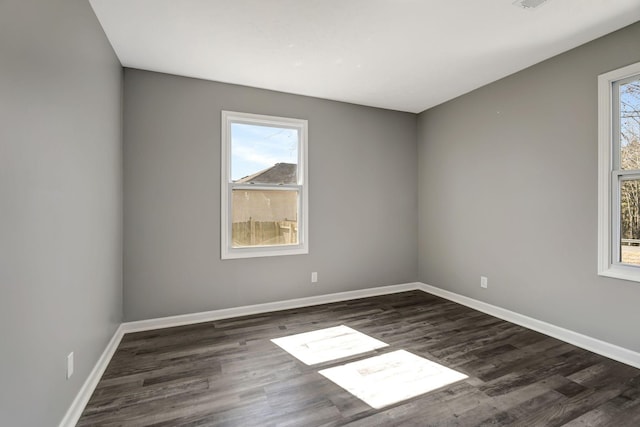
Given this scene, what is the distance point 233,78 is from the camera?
336 centimetres

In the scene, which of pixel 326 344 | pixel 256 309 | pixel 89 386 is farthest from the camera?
pixel 256 309

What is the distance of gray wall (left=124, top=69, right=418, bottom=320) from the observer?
3158mm

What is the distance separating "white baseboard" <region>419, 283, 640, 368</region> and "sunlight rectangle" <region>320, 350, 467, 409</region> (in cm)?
134

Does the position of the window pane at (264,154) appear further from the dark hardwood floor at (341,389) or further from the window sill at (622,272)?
the window sill at (622,272)

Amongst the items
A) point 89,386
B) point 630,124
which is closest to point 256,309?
point 89,386

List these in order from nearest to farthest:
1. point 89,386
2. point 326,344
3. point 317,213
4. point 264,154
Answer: point 89,386
point 326,344
point 264,154
point 317,213

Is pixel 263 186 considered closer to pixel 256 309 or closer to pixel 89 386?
pixel 256 309

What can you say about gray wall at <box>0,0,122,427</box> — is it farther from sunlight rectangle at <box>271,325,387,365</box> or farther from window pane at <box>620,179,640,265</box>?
window pane at <box>620,179,640,265</box>

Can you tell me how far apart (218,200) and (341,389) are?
2311 millimetres

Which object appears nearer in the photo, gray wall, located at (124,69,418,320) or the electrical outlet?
the electrical outlet

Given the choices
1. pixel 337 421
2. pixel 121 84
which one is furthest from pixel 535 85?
pixel 121 84

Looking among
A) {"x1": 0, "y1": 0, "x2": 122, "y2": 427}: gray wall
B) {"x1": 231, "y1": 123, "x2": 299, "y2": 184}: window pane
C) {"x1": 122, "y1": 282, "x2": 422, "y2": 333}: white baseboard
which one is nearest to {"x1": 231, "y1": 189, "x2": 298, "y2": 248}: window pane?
{"x1": 231, "y1": 123, "x2": 299, "y2": 184}: window pane

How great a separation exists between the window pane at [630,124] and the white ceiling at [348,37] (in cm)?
51

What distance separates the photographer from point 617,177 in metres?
2.56
